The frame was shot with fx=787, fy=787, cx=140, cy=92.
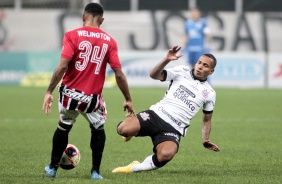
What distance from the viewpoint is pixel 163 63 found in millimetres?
9188

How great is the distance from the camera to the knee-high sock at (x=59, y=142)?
29.2 feet

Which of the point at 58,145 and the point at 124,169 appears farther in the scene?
the point at 124,169

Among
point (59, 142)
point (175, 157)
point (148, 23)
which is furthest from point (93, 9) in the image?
point (148, 23)

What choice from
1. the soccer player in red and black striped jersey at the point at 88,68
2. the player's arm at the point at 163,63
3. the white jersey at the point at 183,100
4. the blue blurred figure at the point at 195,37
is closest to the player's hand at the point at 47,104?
the soccer player in red and black striped jersey at the point at 88,68

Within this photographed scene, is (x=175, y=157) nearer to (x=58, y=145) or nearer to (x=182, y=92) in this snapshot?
(x=182, y=92)

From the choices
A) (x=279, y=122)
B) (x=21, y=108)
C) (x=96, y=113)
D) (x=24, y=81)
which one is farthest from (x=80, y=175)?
(x=24, y=81)

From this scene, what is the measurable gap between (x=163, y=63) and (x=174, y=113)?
0.75 m

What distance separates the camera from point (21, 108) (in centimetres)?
1969

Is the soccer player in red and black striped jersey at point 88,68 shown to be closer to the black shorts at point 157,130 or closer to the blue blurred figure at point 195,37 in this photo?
the black shorts at point 157,130

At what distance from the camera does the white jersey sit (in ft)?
31.6

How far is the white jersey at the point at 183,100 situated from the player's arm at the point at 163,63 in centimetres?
21

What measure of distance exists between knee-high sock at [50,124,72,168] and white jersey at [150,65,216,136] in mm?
1334

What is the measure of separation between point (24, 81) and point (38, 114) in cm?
1055

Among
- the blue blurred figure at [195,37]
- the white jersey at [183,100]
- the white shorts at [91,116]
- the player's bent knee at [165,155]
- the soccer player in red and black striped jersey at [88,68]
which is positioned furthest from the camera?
the blue blurred figure at [195,37]
